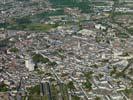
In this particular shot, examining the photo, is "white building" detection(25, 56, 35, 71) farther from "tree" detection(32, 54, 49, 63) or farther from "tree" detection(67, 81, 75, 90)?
"tree" detection(67, 81, 75, 90)

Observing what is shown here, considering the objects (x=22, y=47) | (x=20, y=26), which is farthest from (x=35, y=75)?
(x=20, y=26)

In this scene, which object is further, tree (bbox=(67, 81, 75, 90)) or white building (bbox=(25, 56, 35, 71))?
white building (bbox=(25, 56, 35, 71))

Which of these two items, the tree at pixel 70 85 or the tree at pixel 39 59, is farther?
the tree at pixel 39 59

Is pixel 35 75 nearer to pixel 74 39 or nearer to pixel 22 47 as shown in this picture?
pixel 22 47

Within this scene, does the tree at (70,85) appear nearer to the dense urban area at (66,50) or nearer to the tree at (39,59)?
the dense urban area at (66,50)

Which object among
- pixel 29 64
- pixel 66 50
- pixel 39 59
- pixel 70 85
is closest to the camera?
pixel 70 85

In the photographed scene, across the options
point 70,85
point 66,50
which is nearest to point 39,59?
point 66,50

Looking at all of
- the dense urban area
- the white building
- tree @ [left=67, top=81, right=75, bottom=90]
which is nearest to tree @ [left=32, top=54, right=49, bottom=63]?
the dense urban area

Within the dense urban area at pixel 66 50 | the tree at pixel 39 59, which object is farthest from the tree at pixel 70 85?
the tree at pixel 39 59

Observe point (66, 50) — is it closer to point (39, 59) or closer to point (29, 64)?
point (39, 59)
